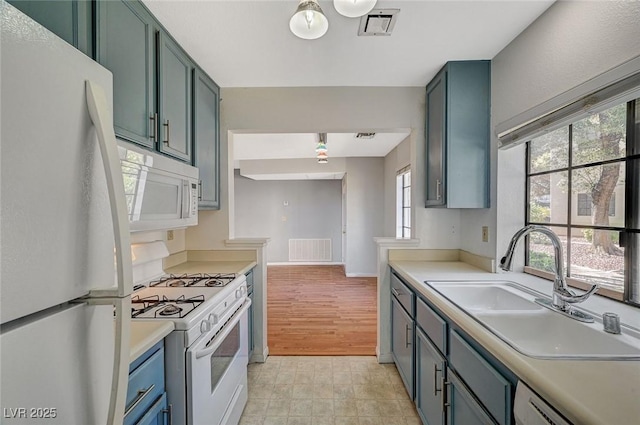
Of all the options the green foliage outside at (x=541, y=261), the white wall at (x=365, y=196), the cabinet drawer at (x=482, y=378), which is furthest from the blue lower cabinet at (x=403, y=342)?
the white wall at (x=365, y=196)

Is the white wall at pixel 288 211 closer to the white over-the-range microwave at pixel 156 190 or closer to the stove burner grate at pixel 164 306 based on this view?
the white over-the-range microwave at pixel 156 190

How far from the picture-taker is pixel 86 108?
1.83 feet

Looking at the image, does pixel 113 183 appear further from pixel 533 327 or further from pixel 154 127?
pixel 533 327

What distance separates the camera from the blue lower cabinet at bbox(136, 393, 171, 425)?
38.3 inches

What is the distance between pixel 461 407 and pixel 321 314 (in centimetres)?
254

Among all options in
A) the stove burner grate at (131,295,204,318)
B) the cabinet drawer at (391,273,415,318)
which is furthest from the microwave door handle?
the cabinet drawer at (391,273,415,318)

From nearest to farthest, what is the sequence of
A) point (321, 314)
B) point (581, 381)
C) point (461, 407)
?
point (581, 381), point (461, 407), point (321, 314)

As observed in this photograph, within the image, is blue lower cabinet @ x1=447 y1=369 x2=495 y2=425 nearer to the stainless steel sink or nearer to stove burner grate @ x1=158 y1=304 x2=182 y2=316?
the stainless steel sink

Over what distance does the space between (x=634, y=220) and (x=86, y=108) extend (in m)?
1.99

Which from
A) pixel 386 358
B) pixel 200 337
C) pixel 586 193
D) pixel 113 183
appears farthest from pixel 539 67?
pixel 386 358

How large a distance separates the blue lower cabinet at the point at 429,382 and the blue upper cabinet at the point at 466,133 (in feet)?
3.35

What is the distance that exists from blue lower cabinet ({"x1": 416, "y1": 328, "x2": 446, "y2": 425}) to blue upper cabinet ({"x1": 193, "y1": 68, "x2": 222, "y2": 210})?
181 centimetres

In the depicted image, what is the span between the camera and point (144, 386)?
0.99 m

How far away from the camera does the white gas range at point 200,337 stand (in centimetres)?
112
